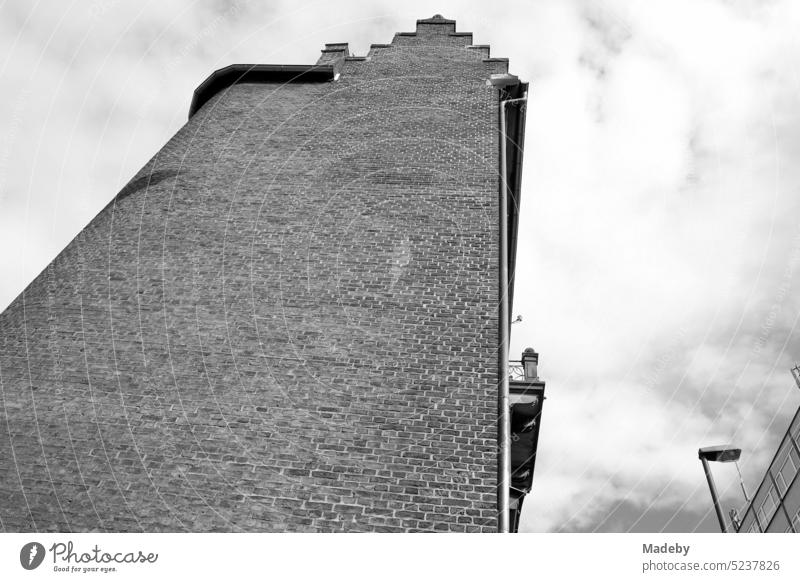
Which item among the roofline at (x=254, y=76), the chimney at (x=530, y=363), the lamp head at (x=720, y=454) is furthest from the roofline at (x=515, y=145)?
the lamp head at (x=720, y=454)

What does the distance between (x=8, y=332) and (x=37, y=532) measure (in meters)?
2.62

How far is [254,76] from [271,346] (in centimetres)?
688

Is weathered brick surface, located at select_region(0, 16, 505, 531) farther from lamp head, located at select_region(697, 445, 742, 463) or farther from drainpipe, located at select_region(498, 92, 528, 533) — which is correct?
lamp head, located at select_region(697, 445, 742, 463)

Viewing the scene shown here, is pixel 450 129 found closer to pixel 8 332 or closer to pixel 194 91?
pixel 194 91

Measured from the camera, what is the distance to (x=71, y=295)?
5680mm

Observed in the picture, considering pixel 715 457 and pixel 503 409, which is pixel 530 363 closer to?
pixel 503 409

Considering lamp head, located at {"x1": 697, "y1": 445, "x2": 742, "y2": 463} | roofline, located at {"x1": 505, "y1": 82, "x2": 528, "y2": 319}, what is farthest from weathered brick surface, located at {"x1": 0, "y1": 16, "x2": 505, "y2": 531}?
lamp head, located at {"x1": 697, "y1": 445, "x2": 742, "y2": 463}

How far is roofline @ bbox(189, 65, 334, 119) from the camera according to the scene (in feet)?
30.7

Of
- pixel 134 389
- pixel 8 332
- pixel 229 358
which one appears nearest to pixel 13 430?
pixel 134 389

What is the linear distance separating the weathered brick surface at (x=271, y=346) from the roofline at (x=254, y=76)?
212cm

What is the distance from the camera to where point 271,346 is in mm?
5078

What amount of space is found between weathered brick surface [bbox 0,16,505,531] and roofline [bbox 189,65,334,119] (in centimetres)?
212

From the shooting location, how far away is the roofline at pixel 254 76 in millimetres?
9359

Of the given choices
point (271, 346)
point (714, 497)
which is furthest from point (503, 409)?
point (714, 497)
